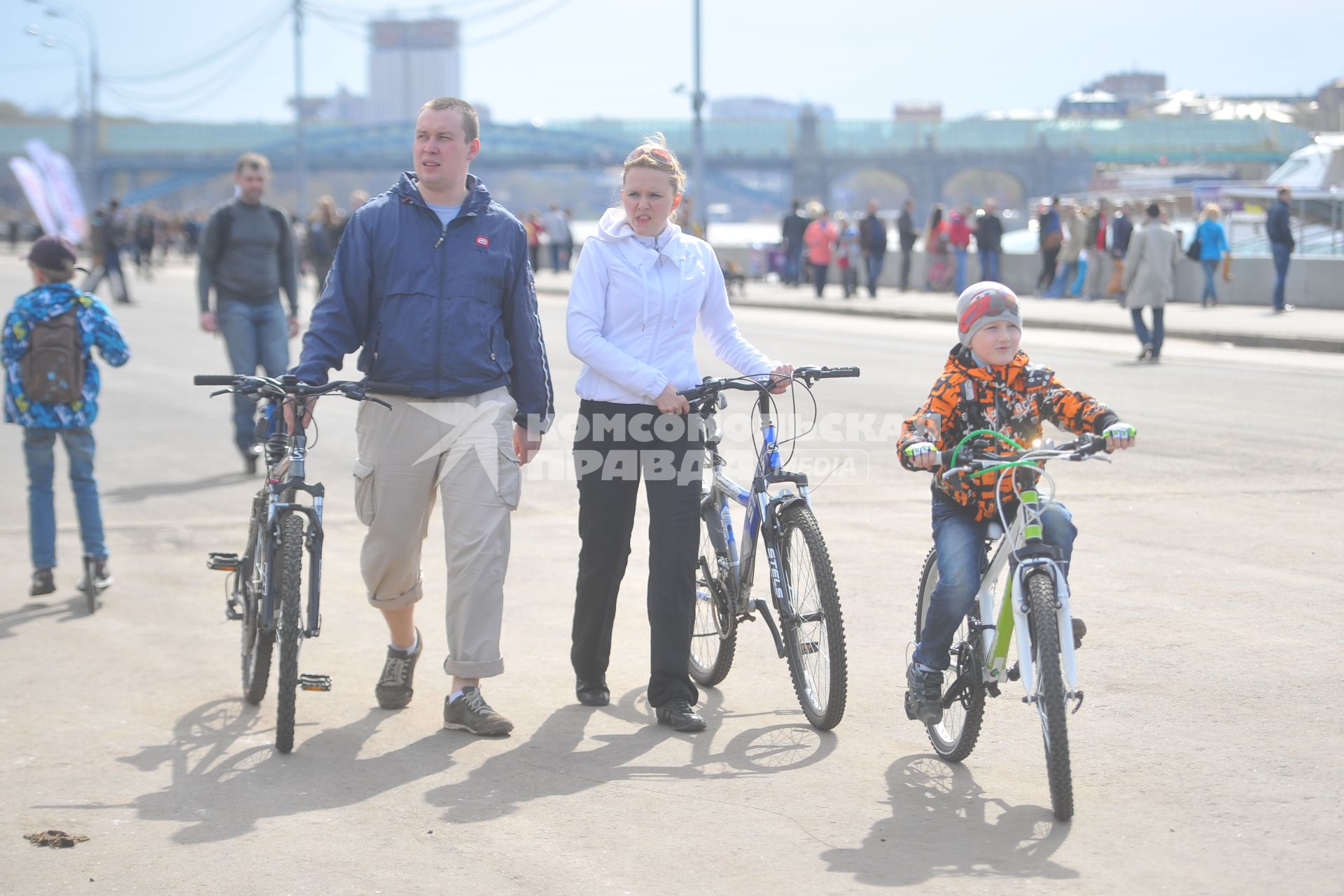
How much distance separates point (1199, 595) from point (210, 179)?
407ft

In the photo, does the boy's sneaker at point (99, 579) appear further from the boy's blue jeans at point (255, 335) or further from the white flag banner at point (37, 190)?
the white flag banner at point (37, 190)

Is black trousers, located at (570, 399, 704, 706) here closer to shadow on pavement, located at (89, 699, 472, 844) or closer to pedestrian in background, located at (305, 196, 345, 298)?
shadow on pavement, located at (89, 699, 472, 844)

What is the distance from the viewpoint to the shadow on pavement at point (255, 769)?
455 centimetres

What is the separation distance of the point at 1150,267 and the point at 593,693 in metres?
13.4

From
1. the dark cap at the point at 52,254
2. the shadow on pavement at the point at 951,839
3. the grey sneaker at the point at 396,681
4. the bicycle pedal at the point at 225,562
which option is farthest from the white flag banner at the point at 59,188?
the shadow on pavement at the point at 951,839

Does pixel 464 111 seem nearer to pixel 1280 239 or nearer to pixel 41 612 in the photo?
pixel 41 612

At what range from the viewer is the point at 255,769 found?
4.96 metres

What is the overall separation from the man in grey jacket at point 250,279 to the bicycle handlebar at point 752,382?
5.75 m

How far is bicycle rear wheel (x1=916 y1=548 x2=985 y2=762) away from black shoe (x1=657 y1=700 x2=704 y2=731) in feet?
2.55

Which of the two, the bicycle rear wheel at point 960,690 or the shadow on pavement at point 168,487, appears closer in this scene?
the bicycle rear wheel at point 960,690

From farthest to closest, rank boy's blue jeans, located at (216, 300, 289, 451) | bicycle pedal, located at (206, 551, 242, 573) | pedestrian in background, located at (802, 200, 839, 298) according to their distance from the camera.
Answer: pedestrian in background, located at (802, 200, 839, 298) < boy's blue jeans, located at (216, 300, 289, 451) < bicycle pedal, located at (206, 551, 242, 573)

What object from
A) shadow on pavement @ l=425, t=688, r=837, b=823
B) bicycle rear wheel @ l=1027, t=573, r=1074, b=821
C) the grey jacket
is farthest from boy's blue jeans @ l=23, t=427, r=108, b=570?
the grey jacket

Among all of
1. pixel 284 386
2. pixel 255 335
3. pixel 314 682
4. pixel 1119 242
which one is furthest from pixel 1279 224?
pixel 314 682

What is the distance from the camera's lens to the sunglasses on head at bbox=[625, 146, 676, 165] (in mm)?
5246
